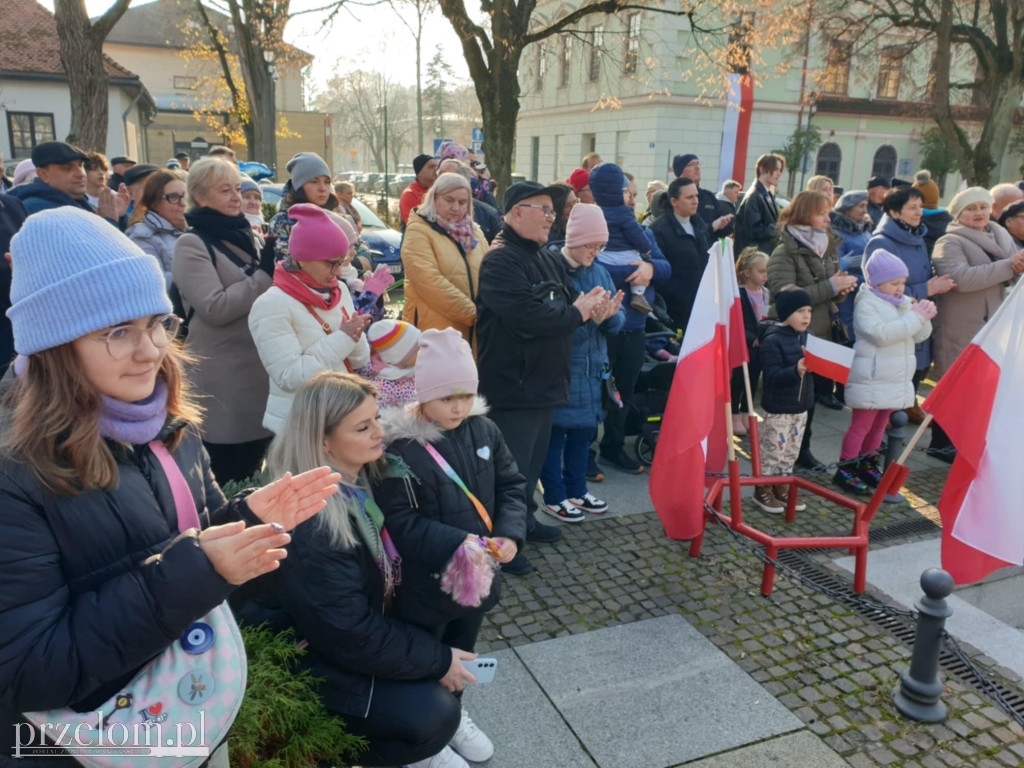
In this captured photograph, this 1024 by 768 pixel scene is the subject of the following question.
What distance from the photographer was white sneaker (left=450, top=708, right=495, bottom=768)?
2.92 meters

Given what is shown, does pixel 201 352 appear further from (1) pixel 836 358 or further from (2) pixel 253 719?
(1) pixel 836 358

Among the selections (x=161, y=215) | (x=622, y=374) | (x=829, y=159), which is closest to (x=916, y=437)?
(x=622, y=374)

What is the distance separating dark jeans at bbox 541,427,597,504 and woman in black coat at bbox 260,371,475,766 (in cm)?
253

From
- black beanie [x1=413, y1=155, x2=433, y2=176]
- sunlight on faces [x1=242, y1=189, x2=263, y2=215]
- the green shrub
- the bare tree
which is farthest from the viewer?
the bare tree

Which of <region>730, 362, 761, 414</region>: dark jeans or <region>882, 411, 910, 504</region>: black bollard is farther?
<region>730, 362, 761, 414</region>: dark jeans

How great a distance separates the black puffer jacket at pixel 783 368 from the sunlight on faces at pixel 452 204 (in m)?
2.34

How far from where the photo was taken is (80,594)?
154cm

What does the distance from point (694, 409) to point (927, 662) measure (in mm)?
1659

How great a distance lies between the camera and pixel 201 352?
3.85m

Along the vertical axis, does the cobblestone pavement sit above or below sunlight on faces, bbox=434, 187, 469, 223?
below

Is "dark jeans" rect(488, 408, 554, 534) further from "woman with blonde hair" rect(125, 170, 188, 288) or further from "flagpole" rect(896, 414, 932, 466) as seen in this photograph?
"woman with blonde hair" rect(125, 170, 188, 288)

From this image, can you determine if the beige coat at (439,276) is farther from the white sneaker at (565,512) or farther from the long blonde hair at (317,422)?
the long blonde hair at (317,422)

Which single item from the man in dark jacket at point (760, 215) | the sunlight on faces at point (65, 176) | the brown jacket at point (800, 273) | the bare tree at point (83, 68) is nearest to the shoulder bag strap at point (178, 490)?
the sunlight on faces at point (65, 176)

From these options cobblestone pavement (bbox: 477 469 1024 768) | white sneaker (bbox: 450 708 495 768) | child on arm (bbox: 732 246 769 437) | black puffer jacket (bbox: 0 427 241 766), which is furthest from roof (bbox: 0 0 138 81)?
black puffer jacket (bbox: 0 427 241 766)
